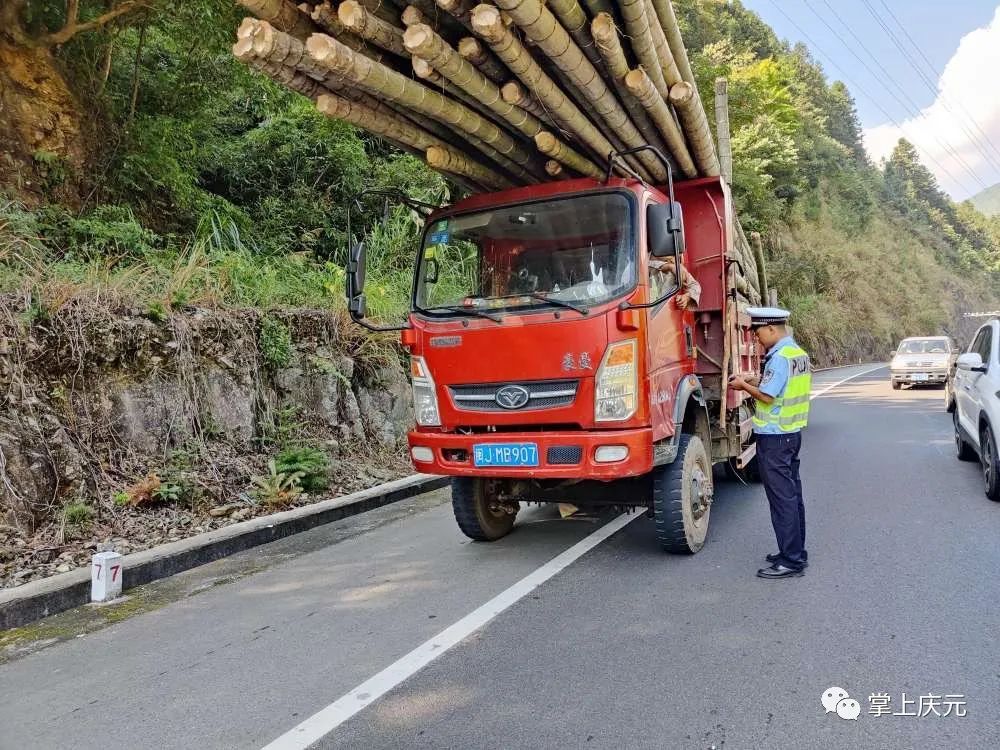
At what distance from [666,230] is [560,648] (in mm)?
2473

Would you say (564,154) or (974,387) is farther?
(974,387)

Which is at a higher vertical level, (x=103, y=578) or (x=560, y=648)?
(x=103, y=578)

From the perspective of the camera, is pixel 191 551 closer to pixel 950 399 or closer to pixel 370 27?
pixel 370 27

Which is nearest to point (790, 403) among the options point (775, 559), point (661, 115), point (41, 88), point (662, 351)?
point (662, 351)

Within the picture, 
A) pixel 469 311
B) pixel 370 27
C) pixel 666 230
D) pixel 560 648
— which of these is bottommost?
pixel 560 648

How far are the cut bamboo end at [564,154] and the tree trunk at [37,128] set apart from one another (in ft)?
21.0

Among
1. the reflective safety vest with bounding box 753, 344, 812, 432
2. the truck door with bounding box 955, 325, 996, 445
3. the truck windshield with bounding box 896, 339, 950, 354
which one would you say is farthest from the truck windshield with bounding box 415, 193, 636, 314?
the truck windshield with bounding box 896, 339, 950, 354

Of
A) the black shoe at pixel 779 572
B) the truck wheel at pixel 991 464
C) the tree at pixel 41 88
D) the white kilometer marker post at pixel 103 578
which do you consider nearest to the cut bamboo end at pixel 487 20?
the black shoe at pixel 779 572

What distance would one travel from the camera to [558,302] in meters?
4.52

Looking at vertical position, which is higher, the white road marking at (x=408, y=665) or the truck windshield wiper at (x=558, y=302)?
the truck windshield wiper at (x=558, y=302)

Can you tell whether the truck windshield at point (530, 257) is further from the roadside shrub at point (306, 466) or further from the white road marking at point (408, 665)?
the roadside shrub at point (306, 466)

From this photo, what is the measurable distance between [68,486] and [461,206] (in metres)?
3.58

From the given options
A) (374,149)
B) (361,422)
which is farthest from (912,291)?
(361,422)

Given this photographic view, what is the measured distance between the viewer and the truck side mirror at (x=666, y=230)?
445 centimetres
